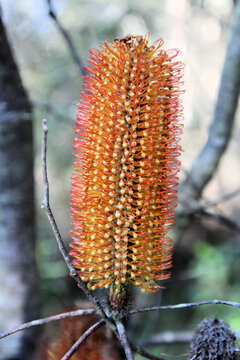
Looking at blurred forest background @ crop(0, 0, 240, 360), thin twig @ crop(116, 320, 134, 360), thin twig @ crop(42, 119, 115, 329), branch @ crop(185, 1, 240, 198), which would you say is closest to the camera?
thin twig @ crop(42, 119, 115, 329)

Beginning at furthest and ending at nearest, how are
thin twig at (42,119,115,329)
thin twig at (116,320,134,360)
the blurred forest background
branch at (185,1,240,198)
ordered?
the blurred forest background → branch at (185,1,240,198) → thin twig at (116,320,134,360) → thin twig at (42,119,115,329)

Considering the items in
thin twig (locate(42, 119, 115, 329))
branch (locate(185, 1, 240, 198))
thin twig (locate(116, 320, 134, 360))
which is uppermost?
branch (locate(185, 1, 240, 198))

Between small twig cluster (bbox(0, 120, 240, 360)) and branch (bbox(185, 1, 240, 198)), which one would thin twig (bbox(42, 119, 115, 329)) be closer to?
small twig cluster (bbox(0, 120, 240, 360))

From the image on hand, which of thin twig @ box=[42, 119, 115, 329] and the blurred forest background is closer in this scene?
thin twig @ box=[42, 119, 115, 329]

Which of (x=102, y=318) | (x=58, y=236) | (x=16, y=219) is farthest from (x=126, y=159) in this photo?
(x=16, y=219)

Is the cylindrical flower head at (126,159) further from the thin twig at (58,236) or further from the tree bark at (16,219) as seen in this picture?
the tree bark at (16,219)

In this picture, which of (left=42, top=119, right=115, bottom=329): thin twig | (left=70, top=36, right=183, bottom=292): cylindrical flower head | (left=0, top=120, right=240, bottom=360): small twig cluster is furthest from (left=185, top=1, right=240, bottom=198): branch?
(left=42, top=119, right=115, bottom=329): thin twig

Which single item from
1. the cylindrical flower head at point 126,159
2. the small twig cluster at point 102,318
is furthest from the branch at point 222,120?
the small twig cluster at point 102,318
